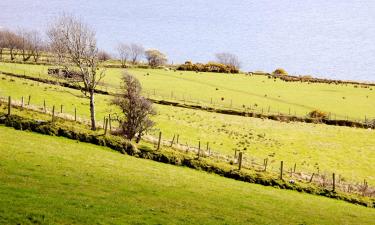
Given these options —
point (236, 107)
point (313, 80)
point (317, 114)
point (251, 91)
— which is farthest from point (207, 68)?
point (317, 114)

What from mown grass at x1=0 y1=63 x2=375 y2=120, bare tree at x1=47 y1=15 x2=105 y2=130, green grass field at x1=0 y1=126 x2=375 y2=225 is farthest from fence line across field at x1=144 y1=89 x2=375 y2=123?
green grass field at x1=0 y1=126 x2=375 y2=225

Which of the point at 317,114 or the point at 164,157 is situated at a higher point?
the point at 317,114

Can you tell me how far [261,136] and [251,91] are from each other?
47.3 m

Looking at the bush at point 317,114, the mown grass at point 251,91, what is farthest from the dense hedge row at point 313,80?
the bush at point 317,114

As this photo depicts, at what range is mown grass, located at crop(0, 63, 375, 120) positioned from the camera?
10406 centimetres

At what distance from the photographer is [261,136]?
76.1 m

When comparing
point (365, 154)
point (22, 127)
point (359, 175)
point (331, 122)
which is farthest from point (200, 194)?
point (331, 122)

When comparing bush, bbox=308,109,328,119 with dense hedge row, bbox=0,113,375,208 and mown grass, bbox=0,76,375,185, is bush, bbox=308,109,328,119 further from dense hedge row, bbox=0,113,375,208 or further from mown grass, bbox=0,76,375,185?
dense hedge row, bbox=0,113,375,208

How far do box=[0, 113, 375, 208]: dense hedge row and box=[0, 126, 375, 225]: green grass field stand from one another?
1.67m

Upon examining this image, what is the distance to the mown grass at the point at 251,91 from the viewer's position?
104062 millimetres

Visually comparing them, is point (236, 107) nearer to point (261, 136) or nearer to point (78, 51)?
point (261, 136)

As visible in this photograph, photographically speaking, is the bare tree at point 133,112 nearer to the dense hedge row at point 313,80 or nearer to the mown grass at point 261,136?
the mown grass at point 261,136

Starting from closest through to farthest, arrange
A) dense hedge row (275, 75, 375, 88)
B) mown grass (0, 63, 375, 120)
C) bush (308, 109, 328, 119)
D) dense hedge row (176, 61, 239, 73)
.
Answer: bush (308, 109, 328, 119)
mown grass (0, 63, 375, 120)
dense hedge row (275, 75, 375, 88)
dense hedge row (176, 61, 239, 73)

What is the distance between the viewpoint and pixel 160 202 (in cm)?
2967
